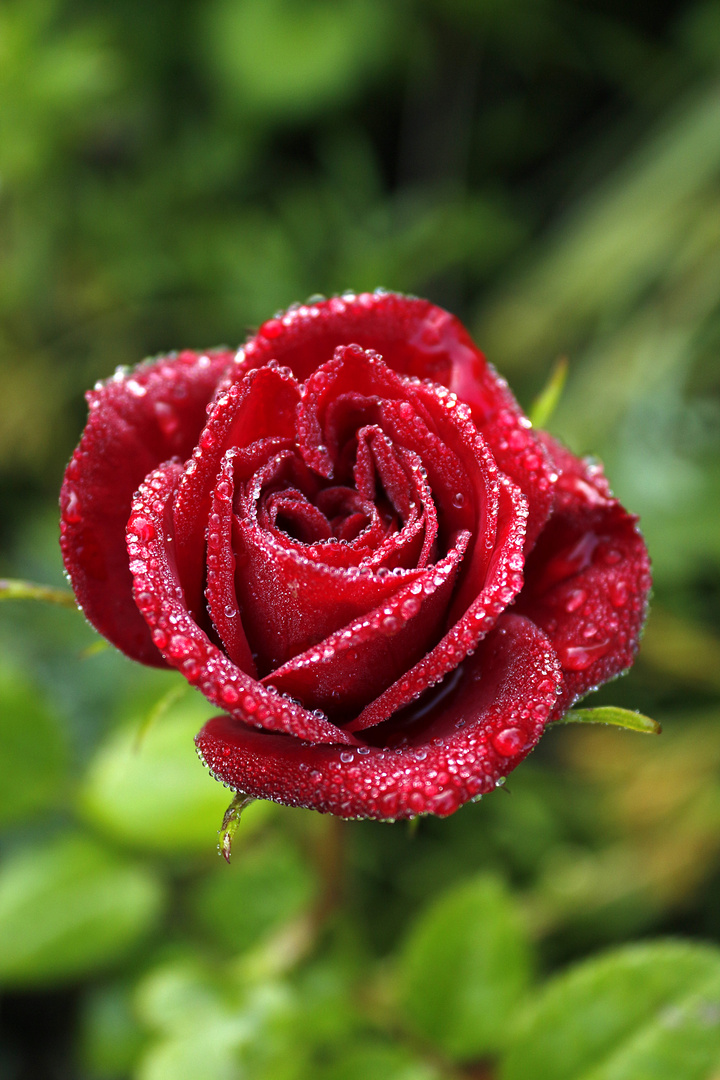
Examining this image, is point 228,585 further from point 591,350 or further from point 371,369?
point 591,350

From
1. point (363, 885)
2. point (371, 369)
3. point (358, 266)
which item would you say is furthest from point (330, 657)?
point (358, 266)

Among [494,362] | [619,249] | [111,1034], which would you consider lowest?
[111,1034]

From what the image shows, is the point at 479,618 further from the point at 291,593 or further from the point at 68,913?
the point at 68,913

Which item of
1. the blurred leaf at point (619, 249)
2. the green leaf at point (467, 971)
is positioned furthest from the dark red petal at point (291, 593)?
the blurred leaf at point (619, 249)

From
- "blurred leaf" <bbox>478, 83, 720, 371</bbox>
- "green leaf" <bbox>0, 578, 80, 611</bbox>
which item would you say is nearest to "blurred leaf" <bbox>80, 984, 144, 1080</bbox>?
"green leaf" <bbox>0, 578, 80, 611</bbox>

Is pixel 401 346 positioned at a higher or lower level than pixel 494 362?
lower

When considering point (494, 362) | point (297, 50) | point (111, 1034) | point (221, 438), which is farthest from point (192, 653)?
point (297, 50)

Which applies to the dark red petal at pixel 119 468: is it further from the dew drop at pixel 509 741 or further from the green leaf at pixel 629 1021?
the green leaf at pixel 629 1021
